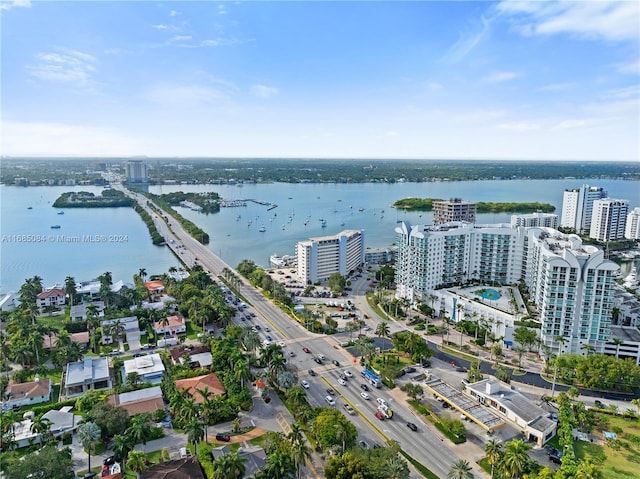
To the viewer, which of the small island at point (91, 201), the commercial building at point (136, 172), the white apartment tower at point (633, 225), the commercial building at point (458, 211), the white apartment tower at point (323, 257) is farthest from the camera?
the commercial building at point (136, 172)

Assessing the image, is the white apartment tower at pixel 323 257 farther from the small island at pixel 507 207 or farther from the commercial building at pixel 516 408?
the small island at pixel 507 207

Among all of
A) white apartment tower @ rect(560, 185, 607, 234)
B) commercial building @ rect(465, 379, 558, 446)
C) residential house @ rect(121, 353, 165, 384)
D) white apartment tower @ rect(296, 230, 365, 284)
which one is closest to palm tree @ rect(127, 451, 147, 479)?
residential house @ rect(121, 353, 165, 384)

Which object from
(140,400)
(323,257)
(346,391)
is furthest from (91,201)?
(346,391)

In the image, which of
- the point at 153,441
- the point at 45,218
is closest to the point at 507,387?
the point at 153,441

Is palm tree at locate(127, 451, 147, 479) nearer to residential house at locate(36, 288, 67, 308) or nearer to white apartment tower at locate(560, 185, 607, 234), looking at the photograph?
residential house at locate(36, 288, 67, 308)

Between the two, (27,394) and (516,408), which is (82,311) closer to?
(27,394)

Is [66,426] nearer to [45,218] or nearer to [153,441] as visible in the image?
[153,441]

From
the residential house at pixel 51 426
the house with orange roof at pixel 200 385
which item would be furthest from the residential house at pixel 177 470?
the residential house at pixel 51 426
